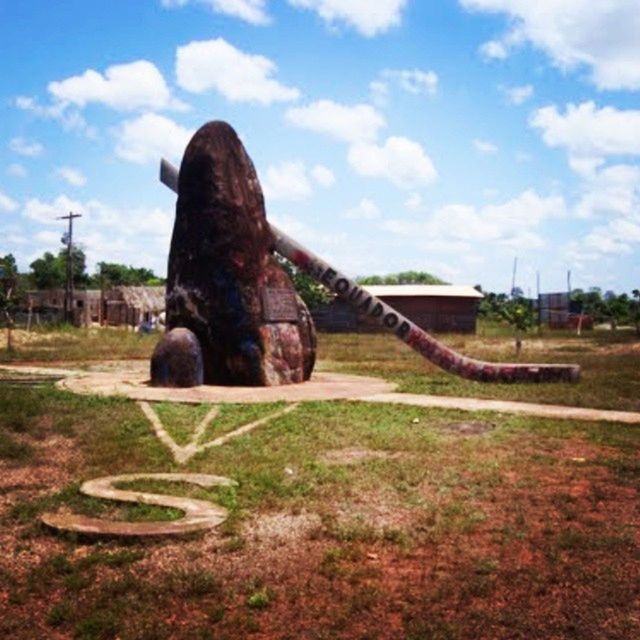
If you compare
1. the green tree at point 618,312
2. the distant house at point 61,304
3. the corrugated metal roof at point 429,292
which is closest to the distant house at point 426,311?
the corrugated metal roof at point 429,292

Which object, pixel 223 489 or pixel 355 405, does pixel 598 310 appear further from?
pixel 223 489

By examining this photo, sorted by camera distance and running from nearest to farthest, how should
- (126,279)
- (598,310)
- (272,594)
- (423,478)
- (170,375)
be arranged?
(272,594), (423,478), (170,375), (598,310), (126,279)

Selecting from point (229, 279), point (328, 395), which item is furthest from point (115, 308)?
point (328, 395)

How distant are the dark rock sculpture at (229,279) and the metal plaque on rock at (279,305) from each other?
0.06 ft

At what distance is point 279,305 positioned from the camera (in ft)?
41.8

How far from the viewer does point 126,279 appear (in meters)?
71.0

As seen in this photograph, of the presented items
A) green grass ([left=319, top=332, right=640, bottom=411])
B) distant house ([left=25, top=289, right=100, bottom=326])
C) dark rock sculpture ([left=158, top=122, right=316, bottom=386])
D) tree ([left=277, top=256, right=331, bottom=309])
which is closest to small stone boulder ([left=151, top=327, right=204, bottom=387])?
dark rock sculpture ([left=158, top=122, right=316, bottom=386])

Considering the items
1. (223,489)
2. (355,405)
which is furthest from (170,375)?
(223,489)

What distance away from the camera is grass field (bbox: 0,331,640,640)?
147 inches

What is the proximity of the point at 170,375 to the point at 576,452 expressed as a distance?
6.62 metres

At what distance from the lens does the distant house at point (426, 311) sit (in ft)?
129

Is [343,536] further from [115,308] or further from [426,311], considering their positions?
[115,308]

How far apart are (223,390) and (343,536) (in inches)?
272

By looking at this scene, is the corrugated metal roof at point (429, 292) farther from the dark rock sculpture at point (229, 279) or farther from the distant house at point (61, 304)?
the dark rock sculpture at point (229, 279)
